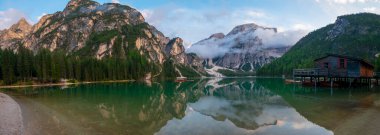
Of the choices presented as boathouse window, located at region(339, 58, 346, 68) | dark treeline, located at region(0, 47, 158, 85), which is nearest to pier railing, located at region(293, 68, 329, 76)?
boathouse window, located at region(339, 58, 346, 68)

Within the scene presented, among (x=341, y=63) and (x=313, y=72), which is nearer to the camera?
(x=341, y=63)

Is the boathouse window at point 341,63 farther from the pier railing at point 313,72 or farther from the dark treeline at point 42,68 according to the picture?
the dark treeline at point 42,68

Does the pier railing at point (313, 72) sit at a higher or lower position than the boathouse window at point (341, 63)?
lower

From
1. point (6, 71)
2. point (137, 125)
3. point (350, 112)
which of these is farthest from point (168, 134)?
point (6, 71)

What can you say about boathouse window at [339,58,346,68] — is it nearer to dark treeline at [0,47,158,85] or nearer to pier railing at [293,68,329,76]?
pier railing at [293,68,329,76]

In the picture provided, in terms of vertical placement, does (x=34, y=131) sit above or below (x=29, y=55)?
below

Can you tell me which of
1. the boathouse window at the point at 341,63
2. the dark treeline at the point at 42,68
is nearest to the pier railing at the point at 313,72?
the boathouse window at the point at 341,63

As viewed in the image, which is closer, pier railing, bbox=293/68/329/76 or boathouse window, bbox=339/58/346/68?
boathouse window, bbox=339/58/346/68

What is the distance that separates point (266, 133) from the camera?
23109mm

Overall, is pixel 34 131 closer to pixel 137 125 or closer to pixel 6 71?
pixel 137 125

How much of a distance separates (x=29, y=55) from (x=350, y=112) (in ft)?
417

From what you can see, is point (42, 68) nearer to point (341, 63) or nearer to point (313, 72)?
point (313, 72)

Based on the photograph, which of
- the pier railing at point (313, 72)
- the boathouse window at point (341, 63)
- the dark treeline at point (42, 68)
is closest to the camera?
the boathouse window at point (341, 63)

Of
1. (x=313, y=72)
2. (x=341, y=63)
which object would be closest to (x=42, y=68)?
(x=313, y=72)
